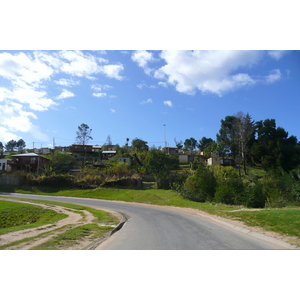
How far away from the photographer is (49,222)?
631 inches

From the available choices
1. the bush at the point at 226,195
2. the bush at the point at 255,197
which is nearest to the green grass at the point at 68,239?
the bush at the point at 226,195

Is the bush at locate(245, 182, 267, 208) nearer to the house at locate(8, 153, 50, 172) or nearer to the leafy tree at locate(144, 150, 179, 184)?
the leafy tree at locate(144, 150, 179, 184)

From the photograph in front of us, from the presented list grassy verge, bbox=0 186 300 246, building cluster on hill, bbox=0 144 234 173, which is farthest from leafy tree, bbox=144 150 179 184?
building cluster on hill, bbox=0 144 234 173

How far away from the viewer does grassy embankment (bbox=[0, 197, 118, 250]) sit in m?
9.34

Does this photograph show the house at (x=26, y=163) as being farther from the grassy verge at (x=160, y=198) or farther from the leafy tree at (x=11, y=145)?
the leafy tree at (x=11, y=145)

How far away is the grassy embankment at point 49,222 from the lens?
9.34 metres

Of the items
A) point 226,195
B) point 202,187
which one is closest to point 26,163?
point 202,187

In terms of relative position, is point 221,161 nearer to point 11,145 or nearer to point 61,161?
point 61,161

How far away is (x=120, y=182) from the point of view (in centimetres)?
4506

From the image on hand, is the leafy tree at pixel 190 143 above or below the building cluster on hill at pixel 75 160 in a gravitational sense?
above

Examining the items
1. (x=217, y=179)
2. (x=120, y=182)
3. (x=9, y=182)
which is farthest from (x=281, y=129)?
(x=9, y=182)

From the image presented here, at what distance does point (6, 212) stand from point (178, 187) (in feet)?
76.4

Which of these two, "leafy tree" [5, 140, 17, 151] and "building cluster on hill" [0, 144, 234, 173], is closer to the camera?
"building cluster on hill" [0, 144, 234, 173]

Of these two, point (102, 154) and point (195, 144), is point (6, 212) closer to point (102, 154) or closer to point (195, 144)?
point (102, 154)
